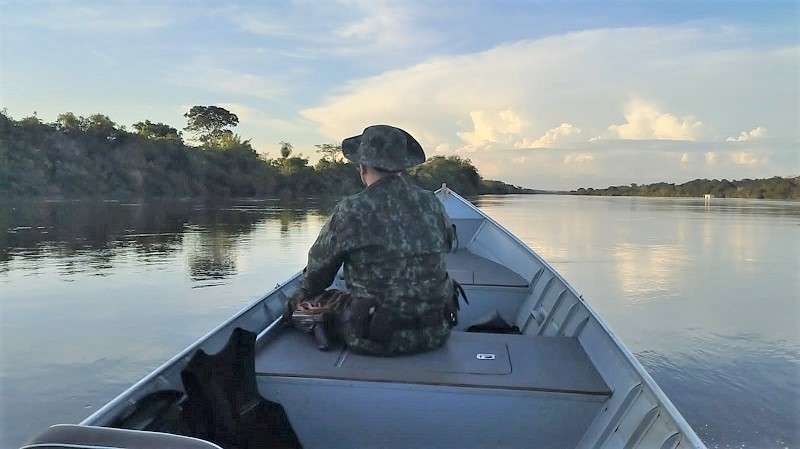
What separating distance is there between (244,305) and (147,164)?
45.5 metres

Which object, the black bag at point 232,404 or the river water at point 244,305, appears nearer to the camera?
the black bag at point 232,404

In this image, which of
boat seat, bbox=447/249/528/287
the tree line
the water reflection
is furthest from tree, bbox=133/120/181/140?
boat seat, bbox=447/249/528/287

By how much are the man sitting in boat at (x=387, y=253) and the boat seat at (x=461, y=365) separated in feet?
0.41

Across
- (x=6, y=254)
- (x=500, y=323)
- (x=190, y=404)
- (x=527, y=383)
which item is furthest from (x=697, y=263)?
(x=6, y=254)

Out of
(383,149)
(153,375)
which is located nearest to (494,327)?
(383,149)

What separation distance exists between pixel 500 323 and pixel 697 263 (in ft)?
38.1

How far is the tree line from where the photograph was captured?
41594 millimetres

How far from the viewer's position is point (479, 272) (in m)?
5.89

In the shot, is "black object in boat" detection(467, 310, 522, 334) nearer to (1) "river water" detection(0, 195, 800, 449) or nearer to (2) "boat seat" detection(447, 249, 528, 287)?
(2) "boat seat" detection(447, 249, 528, 287)

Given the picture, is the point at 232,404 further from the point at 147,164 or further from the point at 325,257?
the point at 147,164

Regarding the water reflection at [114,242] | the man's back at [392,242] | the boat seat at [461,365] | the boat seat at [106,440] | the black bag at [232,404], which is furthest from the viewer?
the water reflection at [114,242]

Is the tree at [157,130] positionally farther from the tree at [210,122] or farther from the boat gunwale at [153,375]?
the boat gunwale at [153,375]

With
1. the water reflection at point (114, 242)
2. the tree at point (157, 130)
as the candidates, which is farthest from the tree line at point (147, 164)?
the water reflection at point (114, 242)

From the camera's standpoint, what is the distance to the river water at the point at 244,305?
485 centimetres
